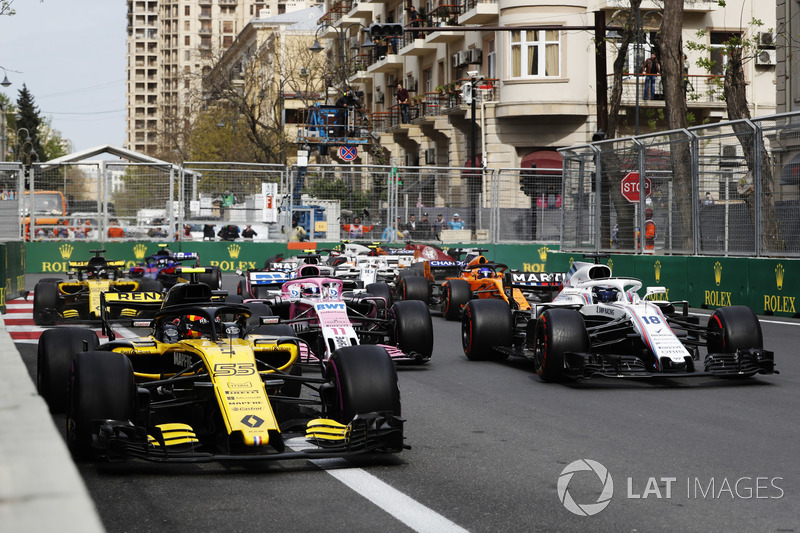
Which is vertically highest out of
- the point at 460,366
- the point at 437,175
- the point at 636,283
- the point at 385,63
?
the point at 385,63

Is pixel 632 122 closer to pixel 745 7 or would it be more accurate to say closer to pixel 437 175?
pixel 745 7

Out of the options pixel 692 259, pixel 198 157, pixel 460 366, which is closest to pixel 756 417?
pixel 460 366

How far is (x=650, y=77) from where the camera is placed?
43.8 meters

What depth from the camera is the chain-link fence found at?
16953 millimetres

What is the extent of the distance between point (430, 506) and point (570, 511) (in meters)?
0.69

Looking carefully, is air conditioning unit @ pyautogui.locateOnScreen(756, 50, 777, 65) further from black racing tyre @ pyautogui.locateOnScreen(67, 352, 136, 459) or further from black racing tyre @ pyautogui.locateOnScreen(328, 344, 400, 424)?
black racing tyre @ pyautogui.locateOnScreen(67, 352, 136, 459)

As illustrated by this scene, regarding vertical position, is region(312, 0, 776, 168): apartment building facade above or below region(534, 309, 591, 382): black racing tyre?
above

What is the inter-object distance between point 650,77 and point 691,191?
25.5 m

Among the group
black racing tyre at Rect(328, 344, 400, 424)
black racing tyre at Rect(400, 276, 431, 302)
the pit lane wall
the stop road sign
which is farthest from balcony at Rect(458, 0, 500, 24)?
black racing tyre at Rect(328, 344, 400, 424)

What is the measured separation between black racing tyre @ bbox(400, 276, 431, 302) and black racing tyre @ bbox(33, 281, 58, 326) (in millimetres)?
5609

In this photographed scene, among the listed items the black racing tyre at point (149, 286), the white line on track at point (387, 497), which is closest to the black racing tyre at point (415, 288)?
the black racing tyre at point (149, 286)

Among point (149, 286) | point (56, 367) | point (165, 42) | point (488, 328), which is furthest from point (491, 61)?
point (165, 42)

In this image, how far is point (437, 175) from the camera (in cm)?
3369

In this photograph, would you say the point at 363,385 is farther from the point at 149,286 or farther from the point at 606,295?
the point at 149,286
